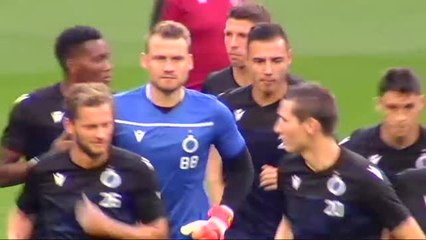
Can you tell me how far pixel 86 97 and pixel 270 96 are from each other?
1.73 m

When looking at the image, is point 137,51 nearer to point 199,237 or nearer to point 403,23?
point 403,23

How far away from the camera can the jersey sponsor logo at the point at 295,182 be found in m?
8.11

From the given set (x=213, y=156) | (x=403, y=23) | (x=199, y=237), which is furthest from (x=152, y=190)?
(x=403, y=23)

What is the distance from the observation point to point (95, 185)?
25.5ft

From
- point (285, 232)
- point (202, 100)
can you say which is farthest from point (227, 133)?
point (285, 232)

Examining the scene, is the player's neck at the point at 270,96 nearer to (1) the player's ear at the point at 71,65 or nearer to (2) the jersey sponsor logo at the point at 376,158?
(2) the jersey sponsor logo at the point at 376,158

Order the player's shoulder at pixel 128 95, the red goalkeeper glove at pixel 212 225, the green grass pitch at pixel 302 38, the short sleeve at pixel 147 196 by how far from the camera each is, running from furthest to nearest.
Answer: the green grass pitch at pixel 302 38 → the player's shoulder at pixel 128 95 → the red goalkeeper glove at pixel 212 225 → the short sleeve at pixel 147 196

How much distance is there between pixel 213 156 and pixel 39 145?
1102 mm

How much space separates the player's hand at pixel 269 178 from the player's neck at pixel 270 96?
418 millimetres

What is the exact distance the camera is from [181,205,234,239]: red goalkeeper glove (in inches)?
324

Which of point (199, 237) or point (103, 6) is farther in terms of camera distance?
point (103, 6)

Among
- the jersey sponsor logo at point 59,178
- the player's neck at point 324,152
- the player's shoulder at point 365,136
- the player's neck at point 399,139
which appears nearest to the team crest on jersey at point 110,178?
the jersey sponsor logo at point 59,178

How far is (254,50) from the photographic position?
357 inches

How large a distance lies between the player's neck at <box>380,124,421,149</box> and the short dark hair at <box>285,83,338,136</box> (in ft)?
3.54
